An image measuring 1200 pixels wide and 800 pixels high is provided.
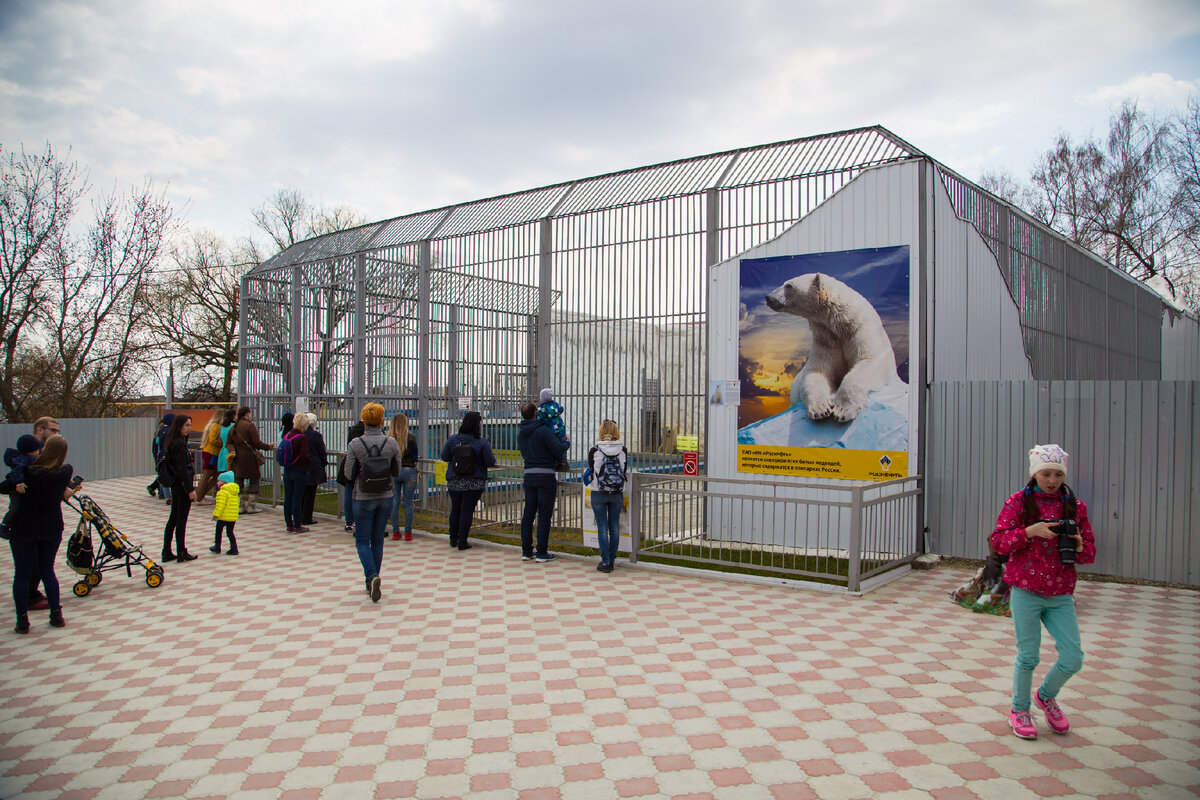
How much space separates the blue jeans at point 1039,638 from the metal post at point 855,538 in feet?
8.49

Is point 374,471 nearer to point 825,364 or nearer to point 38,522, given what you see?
point 38,522

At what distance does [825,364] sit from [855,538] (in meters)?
2.38

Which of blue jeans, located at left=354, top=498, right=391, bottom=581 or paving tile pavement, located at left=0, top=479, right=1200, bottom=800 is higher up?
blue jeans, located at left=354, top=498, right=391, bottom=581

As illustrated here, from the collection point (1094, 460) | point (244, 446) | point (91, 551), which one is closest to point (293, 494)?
point (244, 446)

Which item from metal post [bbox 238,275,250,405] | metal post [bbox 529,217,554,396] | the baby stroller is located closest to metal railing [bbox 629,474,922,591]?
metal post [bbox 529,217,554,396]

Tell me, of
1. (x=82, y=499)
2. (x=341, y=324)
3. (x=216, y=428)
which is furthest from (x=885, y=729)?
(x=341, y=324)

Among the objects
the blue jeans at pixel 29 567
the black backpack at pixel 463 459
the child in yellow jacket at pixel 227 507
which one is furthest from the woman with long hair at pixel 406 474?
the blue jeans at pixel 29 567

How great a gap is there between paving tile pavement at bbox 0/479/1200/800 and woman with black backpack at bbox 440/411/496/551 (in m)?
1.78

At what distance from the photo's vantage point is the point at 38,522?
5.56 meters

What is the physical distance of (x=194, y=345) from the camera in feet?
82.6

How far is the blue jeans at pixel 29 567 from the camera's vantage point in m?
5.53


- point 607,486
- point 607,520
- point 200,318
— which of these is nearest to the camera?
point 607,486

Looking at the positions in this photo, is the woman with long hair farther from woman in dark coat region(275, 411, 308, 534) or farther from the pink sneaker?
the pink sneaker

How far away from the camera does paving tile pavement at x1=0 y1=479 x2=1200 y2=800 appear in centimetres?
337
